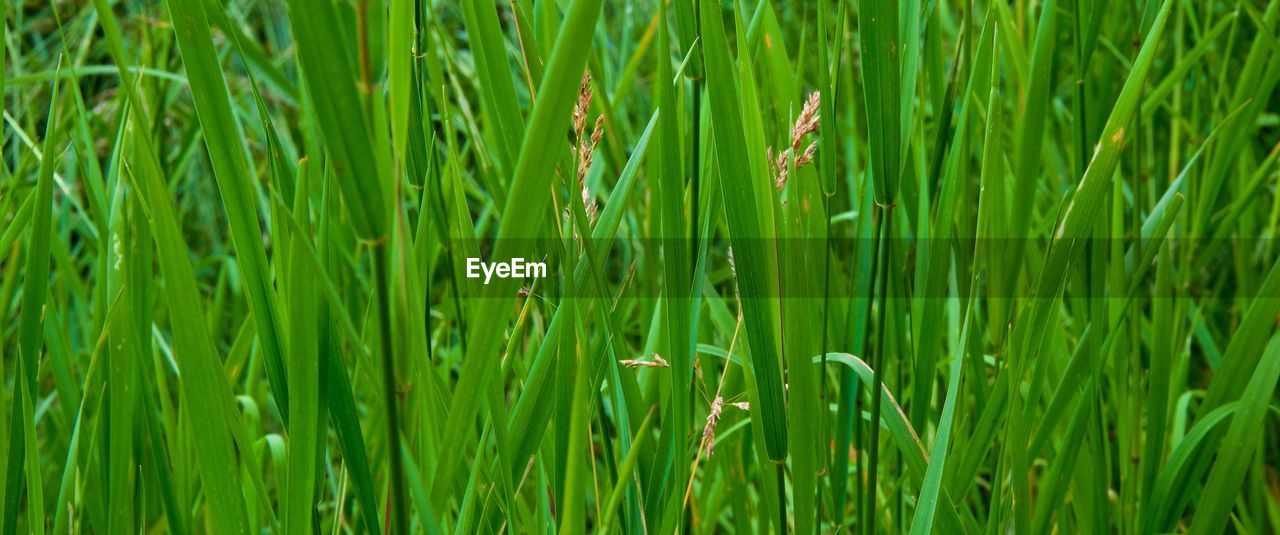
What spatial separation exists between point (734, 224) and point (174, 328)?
198mm

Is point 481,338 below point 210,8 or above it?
below

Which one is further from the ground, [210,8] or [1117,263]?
[210,8]

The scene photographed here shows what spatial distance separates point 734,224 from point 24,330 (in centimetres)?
33

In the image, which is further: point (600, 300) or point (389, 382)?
point (600, 300)

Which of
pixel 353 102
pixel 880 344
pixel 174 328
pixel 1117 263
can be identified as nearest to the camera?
pixel 353 102

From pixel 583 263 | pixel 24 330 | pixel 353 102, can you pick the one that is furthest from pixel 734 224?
pixel 24 330

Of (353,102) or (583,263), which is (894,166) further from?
(353,102)

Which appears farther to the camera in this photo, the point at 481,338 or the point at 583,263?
the point at 583,263

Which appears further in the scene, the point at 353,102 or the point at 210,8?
the point at 210,8

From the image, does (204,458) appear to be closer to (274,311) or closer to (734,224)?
(274,311)

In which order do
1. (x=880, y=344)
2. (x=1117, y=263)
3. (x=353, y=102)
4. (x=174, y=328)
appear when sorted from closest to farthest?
1. (x=353, y=102)
2. (x=174, y=328)
3. (x=880, y=344)
4. (x=1117, y=263)

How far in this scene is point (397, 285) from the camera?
26 centimetres

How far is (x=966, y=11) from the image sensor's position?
537 mm

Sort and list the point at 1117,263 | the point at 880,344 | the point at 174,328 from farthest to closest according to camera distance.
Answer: the point at 1117,263, the point at 880,344, the point at 174,328
